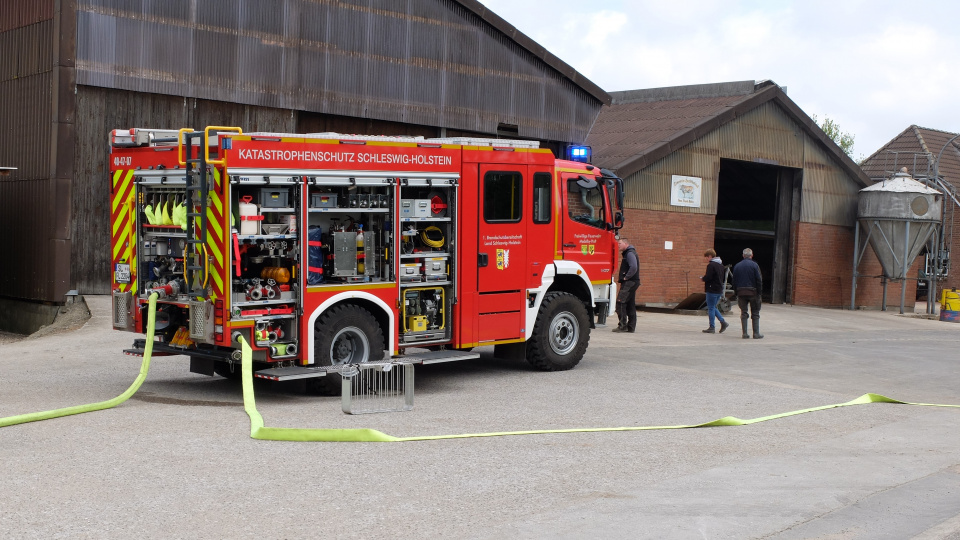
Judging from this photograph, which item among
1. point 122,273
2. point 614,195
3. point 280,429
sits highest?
point 614,195

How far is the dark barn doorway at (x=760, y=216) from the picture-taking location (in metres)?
31.1

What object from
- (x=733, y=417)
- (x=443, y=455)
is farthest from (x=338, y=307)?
(x=733, y=417)

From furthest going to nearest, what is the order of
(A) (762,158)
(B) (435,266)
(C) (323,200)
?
(A) (762,158)
(B) (435,266)
(C) (323,200)

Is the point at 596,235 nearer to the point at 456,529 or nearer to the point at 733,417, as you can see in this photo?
the point at 733,417

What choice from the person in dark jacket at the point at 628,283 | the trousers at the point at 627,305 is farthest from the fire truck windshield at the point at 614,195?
the trousers at the point at 627,305

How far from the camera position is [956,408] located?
11.9 m

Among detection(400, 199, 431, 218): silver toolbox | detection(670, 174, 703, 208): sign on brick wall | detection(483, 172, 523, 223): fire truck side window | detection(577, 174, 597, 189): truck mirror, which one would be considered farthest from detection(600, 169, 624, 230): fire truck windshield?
detection(670, 174, 703, 208): sign on brick wall

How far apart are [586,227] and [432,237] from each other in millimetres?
2768

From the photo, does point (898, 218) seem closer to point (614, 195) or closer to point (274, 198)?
point (614, 195)

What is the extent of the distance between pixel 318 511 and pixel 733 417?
5480 millimetres

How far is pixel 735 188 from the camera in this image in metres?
34.9

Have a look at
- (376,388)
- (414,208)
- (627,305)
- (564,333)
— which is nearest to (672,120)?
(627,305)

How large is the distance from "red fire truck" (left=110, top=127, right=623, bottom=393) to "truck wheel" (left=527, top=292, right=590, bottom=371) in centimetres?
3

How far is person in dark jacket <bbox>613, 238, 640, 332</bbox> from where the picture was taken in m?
19.1
